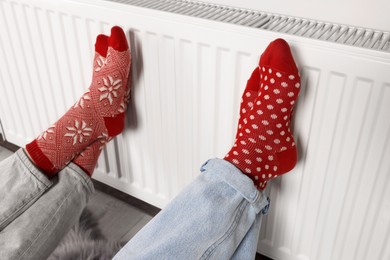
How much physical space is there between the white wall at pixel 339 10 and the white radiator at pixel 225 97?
0.02 meters

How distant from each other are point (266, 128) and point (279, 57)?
14 centimetres

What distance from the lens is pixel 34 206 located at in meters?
0.78

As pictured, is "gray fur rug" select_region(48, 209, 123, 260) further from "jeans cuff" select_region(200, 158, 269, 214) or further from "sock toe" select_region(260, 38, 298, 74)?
"sock toe" select_region(260, 38, 298, 74)

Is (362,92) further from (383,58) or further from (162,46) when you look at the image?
(162,46)

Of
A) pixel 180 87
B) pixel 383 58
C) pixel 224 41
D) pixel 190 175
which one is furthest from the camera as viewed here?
pixel 190 175

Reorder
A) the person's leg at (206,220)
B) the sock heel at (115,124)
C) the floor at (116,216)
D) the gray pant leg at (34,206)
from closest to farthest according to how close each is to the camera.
Answer: 1. the person's leg at (206,220)
2. the gray pant leg at (34,206)
3. the sock heel at (115,124)
4. the floor at (116,216)

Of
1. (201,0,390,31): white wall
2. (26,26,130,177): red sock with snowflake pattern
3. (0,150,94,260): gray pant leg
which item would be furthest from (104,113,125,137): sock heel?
(201,0,390,31): white wall

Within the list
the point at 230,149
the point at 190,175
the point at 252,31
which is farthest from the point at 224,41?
the point at 190,175

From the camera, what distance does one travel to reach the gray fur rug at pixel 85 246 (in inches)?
36.8

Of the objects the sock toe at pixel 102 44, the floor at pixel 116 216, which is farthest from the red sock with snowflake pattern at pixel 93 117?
the floor at pixel 116 216

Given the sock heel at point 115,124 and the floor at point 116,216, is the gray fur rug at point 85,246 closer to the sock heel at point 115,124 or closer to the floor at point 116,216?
the floor at point 116,216

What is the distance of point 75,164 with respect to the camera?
88cm

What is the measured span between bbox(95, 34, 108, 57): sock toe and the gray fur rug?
0.41 meters

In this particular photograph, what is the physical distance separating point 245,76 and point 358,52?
0.18 metres
